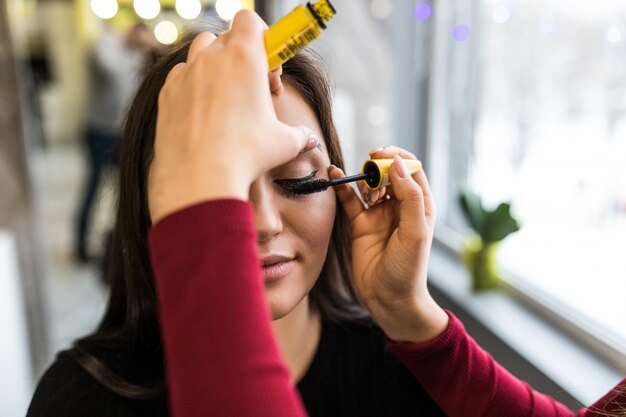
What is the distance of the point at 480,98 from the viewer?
166 cm

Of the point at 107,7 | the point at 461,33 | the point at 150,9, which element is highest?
the point at 107,7

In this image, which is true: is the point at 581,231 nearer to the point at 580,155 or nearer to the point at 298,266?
the point at 580,155

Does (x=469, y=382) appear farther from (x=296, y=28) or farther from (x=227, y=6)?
(x=227, y=6)

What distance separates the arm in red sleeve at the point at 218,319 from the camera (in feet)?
1.27

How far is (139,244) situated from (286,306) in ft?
0.86

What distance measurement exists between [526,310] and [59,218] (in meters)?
3.50

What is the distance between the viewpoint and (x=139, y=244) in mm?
815

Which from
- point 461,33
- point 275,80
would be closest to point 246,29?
point 275,80

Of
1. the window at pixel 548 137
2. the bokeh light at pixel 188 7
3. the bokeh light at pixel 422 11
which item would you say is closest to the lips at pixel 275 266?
the window at pixel 548 137

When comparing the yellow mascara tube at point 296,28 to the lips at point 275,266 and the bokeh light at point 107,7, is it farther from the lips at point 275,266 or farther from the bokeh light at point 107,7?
the bokeh light at point 107,7

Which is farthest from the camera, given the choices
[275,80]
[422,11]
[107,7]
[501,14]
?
[107,7]

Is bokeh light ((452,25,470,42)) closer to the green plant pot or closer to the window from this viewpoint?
the window

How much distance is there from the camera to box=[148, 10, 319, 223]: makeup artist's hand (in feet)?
1.37

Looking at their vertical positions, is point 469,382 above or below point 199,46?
below
